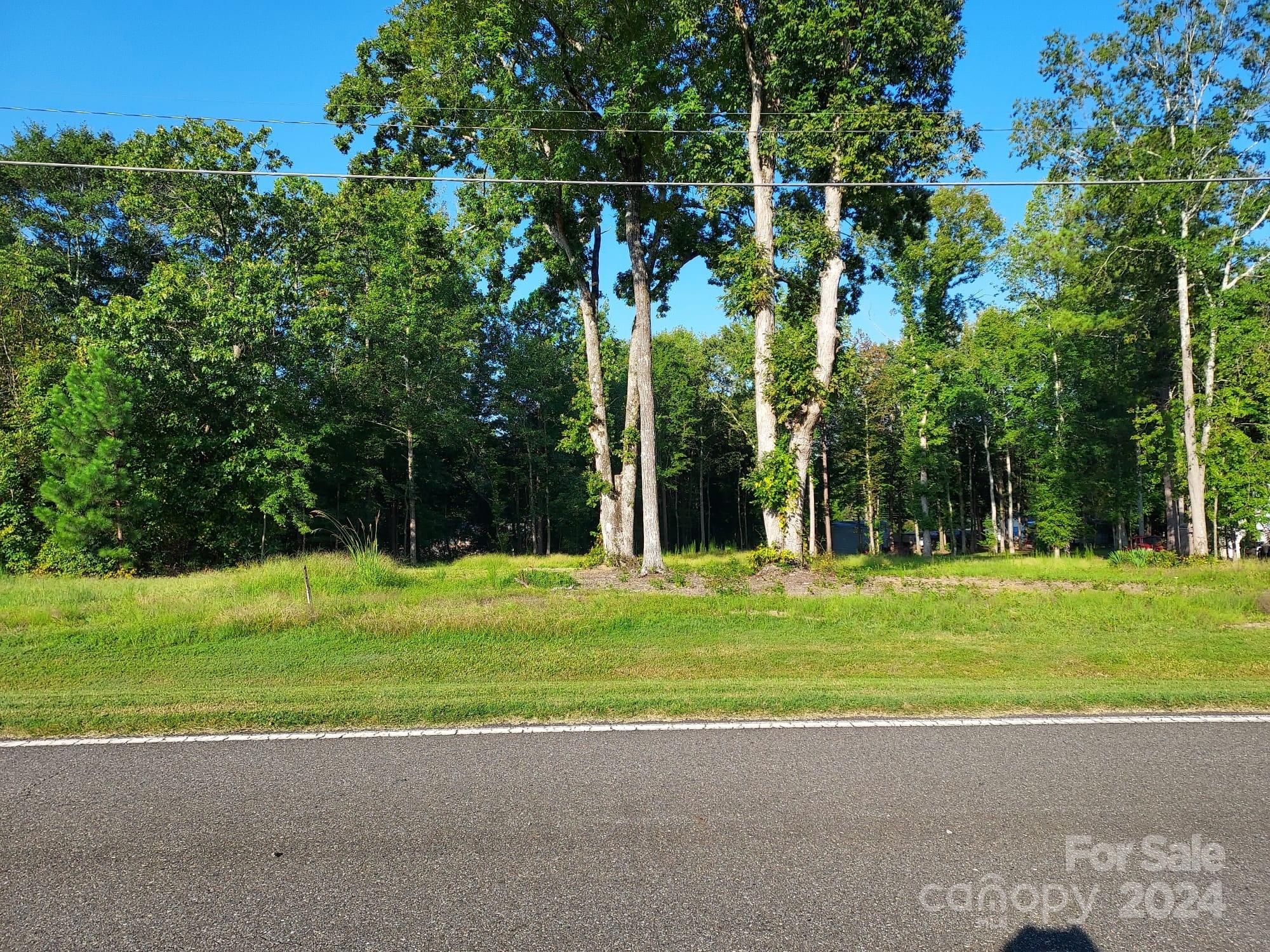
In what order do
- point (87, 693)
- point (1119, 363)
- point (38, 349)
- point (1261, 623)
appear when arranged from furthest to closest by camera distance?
point (1119, 363) → point (38, 349) → point (1261, 623) → point (87, 693)

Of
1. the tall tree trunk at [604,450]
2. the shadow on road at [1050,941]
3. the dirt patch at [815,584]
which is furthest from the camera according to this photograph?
the tall tree trunk at [604,450]

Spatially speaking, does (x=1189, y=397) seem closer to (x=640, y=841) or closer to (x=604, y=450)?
(x=604, y=450)

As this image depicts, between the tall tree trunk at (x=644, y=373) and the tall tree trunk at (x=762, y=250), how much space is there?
2716mm

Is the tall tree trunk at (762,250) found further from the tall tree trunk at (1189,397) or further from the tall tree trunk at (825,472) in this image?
the tall tree trunk at (825,472)

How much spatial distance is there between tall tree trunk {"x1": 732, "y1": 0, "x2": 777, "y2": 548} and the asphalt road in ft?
39.2

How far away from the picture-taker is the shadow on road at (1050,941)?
2.84m

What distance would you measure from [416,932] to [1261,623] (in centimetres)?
1328

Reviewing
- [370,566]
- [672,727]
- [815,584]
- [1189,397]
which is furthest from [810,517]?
[1189,397]

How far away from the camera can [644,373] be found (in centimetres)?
1825

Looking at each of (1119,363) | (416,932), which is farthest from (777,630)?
(1119,363)

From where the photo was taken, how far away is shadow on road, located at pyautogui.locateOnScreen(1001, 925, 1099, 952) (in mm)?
2840

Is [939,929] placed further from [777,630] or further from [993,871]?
[777,630]

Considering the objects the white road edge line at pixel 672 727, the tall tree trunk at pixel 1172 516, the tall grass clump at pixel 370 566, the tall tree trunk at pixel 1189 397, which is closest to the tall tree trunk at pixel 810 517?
the tall grass clump at pixel 370 566

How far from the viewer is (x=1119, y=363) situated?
32.4m
